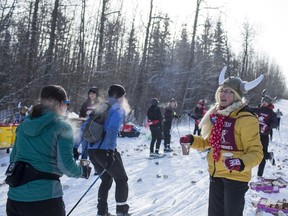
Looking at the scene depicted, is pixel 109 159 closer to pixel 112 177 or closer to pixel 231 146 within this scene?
pixel 112 177

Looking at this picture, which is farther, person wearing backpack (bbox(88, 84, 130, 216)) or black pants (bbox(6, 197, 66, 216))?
person wearing backpack (bbox(88, 84, 130, 216))

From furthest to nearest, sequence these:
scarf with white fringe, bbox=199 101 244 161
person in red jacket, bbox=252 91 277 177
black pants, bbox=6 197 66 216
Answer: person in red jacket, bbox=252 91 277 177 → scarf with white fringe, bbox=199 101 244 161 → black pants, bbox=6 197 66 216

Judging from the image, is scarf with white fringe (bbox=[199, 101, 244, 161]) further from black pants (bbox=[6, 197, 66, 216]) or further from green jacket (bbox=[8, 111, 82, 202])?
black pants (bbox=[6, 197, 66, 216])

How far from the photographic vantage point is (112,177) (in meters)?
4.82

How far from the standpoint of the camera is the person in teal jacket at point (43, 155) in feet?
9.36

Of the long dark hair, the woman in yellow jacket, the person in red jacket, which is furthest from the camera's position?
the person in red jacket

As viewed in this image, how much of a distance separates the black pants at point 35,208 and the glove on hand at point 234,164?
162 cm

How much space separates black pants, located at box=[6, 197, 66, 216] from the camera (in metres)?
2.85

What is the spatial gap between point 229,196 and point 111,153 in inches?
73.9

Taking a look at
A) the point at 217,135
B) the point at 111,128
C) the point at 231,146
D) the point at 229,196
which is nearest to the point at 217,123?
the point at 217,135

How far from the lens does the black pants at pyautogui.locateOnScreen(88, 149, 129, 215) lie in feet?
15.4

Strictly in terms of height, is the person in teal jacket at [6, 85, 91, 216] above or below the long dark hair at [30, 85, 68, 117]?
below

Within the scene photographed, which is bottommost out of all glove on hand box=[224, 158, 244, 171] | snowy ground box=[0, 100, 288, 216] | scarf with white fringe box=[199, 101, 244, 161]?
snowy ground box=[0, 100, 288, 216]

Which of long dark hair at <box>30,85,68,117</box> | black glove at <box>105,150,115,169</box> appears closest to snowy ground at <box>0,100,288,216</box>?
black glove at <box>105,150,115,169</box>
